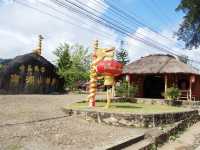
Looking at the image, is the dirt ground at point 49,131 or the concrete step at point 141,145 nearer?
the dirt ground at point 49,131

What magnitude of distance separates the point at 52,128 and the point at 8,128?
1.56 m

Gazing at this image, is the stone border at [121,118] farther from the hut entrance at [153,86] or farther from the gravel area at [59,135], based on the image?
the hut entrance at [153,86]

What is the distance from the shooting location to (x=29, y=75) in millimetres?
26125

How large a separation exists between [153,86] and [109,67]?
1759 centimetres

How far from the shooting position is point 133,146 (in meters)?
11.5

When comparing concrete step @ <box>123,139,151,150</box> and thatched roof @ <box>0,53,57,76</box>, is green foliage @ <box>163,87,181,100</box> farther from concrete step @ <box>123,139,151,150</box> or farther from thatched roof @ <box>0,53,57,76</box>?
concrete step @ <box>123,139,151,150</box>

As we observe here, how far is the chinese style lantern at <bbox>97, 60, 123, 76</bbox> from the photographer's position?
16.7 metres

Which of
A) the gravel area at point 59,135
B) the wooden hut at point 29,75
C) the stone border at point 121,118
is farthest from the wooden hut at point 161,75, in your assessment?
the gravel area at point 59,135

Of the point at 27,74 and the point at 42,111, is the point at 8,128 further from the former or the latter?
the point at 27,74

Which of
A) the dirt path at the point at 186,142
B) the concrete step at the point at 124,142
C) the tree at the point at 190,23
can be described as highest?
the tree at the point at 190,23

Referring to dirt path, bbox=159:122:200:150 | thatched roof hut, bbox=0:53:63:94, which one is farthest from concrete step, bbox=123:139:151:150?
thatched roof hut, bbox=0:53:63:94

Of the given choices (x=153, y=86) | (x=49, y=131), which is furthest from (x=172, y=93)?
(x=49, y=131)

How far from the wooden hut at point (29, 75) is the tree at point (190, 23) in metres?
12.7

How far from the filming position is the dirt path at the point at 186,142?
1325 cm
